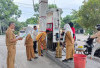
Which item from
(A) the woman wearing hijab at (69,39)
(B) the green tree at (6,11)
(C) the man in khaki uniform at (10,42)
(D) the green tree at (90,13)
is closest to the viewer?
(C) the man in khaki uniform at (10,42)

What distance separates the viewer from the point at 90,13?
11828mm

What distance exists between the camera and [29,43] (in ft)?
19.7

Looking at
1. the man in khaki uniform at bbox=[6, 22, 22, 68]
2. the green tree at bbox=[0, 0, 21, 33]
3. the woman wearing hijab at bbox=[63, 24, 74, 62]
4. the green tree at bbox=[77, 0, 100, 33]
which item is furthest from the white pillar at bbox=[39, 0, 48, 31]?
the green tree at bbox=[0, 0, 21, 33]

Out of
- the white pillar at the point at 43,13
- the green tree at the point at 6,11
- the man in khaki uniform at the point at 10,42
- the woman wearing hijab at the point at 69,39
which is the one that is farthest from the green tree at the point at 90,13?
the green tree at the point at 6,11

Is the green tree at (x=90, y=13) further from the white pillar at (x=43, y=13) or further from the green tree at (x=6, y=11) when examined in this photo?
the green tree at (x=6, y=11)

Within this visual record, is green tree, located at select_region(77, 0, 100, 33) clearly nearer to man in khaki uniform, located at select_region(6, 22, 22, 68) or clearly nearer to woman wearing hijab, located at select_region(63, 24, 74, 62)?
woman wearing hijab, located at select_region(63, 24, 74, 62)


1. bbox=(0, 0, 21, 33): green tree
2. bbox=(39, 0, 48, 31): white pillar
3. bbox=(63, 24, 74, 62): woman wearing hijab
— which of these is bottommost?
bbox=(63, 24, 74, 62): woman wearing hijab

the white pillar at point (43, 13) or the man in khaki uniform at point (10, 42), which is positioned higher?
the white pillar at point (43, 13)

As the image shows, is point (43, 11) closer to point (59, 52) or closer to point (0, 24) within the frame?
point (59, 52)

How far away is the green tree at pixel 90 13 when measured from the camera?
11672 mm

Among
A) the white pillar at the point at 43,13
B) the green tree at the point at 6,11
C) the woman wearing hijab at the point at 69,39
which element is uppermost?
the green tree at the point at 6,11

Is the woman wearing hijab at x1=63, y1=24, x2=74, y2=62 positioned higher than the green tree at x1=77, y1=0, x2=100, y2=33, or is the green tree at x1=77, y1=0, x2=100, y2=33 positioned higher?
the green tree at x1=77, y1=0, x2=100, y2=33

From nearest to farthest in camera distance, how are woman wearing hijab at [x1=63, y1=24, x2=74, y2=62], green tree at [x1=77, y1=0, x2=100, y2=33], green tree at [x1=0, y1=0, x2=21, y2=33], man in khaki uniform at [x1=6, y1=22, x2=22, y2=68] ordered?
1. man in khaki uniform at [x1=6, y1=22, x2=22, y2=68]
2. woman wearing hijab at [x1=63, y1=24, x2=74, y2=62]
3. green tree at [x1=77, y1=0, x2=100, y2=33]
4. green tree at [x1=0, y1=0, x2=21, y2=33]

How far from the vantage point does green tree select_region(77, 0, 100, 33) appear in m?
11.7
